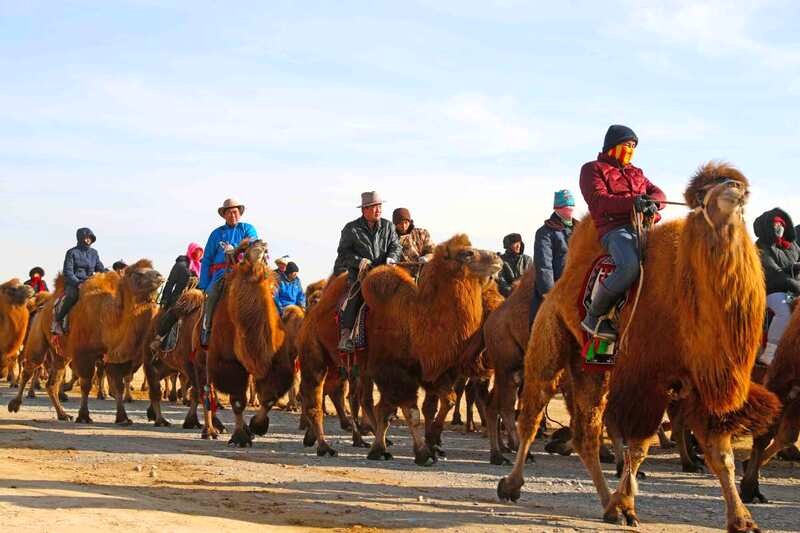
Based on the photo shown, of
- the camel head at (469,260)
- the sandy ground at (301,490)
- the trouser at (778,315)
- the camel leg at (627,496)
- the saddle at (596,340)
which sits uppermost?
the camel head at (469,260)

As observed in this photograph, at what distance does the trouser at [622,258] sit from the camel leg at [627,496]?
1.11m

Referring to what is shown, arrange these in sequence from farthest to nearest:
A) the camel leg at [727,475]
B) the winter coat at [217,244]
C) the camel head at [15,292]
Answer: the camel head at [15,292]
the winter coat at [217,244]
the camel leg at [727,475]

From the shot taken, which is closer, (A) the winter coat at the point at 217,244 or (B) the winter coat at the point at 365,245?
(B) the winter coat at the point at 365,245

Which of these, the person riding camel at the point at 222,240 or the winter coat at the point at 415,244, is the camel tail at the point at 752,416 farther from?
the person riding camel at the point at 222,240

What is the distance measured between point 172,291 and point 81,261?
2636mm

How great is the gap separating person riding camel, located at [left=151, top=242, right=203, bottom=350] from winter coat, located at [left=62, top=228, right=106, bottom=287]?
6.16 feet

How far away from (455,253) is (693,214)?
461cm

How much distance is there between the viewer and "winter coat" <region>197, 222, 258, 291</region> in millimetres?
14908

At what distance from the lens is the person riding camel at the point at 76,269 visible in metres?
18.1

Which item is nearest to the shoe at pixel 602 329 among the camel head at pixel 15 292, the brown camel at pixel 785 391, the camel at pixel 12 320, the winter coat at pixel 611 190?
the winter coat at pixel 611 190

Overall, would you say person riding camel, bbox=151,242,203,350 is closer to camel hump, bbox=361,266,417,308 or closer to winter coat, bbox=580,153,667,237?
camel hump, bbox=361,266,417,308

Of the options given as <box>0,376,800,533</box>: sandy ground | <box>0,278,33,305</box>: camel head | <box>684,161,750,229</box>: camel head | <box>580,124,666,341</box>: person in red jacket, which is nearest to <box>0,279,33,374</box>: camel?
<box>0,278,33,305</box>: camel head

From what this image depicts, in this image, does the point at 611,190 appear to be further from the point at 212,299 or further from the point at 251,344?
the point at 212,299

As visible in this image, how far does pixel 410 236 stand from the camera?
1485 centimetres
